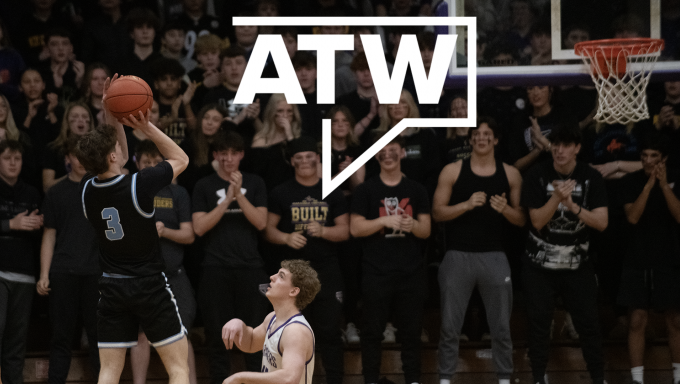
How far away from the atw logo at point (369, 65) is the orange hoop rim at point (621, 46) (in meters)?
0.95

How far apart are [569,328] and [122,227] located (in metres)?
4.49

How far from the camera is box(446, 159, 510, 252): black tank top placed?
280 inches

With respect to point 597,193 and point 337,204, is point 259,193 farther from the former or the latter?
point 597,193

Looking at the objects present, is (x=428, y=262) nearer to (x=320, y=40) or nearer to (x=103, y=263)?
(x=320, y=40)

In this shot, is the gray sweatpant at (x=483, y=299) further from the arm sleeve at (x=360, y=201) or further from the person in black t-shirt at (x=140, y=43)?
the person in black t-shirt at (x=140, y=43)

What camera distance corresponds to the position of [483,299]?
7.02 meters

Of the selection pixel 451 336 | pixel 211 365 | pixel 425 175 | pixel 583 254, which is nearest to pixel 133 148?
pixel 211 365

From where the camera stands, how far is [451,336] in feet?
22.6

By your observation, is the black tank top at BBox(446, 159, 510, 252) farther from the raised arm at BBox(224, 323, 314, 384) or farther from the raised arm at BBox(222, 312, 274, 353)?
the raised arm at BBox(224, 323, 314, 384)

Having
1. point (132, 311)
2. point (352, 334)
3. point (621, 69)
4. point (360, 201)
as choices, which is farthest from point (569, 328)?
point (132, 311)

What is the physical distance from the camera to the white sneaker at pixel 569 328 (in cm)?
760

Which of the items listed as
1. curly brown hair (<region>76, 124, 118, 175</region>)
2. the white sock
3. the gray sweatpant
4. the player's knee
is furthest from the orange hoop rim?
curly brown hair (<region>76, 124, 118, 175</region>)

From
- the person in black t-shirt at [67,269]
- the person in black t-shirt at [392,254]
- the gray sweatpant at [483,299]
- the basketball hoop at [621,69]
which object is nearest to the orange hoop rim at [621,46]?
the basketball hoop at [621,69]

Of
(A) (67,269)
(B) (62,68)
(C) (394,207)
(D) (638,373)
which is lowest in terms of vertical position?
(D) (638,373)
